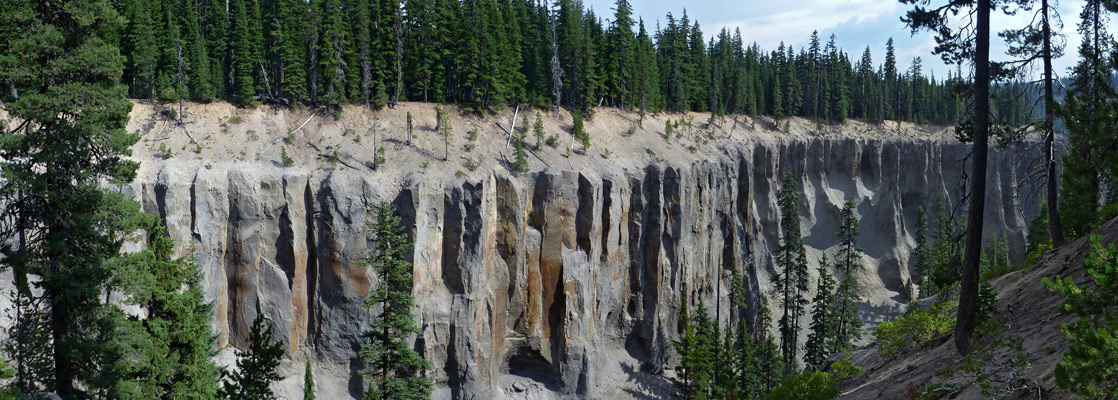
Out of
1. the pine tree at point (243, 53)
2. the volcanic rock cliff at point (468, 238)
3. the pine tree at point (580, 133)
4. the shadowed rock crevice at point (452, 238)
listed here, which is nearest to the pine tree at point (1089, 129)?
the volcanic rock cliff at point (468, 238)

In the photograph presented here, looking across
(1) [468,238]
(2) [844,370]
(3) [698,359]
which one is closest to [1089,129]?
(2) [844,370]

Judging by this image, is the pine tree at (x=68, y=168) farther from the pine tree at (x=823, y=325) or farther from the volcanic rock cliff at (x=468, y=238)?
the pine tree at (x=823, y=325)

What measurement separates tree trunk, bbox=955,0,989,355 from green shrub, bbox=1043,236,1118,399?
202 inches

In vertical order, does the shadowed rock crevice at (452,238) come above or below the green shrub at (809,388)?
above

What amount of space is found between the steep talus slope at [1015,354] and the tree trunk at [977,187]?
0.64m

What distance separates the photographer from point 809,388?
1938cm

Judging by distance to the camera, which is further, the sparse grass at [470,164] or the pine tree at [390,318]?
the sparse grass at [470,164]

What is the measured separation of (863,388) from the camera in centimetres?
1738

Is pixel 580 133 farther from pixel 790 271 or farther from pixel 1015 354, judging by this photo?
pixel 1015 354

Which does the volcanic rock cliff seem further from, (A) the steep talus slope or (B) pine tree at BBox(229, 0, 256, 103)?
(A) the steep talus slope

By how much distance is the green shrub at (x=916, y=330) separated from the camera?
61.0 ft

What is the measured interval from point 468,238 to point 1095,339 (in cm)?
3689

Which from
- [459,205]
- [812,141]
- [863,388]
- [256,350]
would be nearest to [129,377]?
[256,350]

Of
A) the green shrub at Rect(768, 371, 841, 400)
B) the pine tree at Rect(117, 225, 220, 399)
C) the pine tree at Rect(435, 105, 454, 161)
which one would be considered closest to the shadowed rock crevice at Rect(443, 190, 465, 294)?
the pine tree at Rect(435, 105, 454, 161)
